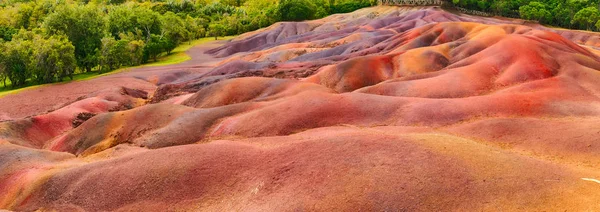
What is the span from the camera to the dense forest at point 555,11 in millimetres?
90438

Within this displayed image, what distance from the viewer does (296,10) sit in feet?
376

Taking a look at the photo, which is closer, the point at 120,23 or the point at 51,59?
the point at 51,59

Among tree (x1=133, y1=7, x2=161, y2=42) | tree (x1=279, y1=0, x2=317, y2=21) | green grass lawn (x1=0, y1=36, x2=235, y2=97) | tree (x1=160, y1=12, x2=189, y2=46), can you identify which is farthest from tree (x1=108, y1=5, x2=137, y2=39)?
tree (x1=279, y1=0, x2=317, y2=21)

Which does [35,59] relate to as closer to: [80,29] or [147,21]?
[80,29]

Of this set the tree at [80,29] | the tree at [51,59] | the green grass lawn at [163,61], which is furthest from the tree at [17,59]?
the tree at [80,29]

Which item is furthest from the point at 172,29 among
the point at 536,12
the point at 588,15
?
the point at 588,15

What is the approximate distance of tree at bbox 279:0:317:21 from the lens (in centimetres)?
11481

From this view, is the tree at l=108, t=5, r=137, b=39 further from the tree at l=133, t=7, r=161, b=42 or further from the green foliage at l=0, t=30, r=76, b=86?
the green foliage at l=0, t=30, r=76, b=86

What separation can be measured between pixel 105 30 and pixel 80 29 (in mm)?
7657

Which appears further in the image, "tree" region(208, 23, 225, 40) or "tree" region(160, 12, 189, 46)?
"tree" region(208, 23, 225, 40)

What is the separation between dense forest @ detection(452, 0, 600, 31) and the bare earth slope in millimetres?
57476

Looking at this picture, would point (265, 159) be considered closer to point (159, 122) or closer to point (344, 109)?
point (344, 109)

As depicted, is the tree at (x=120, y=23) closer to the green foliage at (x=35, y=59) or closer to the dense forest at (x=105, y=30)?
the dense forest at (x=105, y=30)

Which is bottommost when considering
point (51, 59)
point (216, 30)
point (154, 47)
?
point (154, 47)
